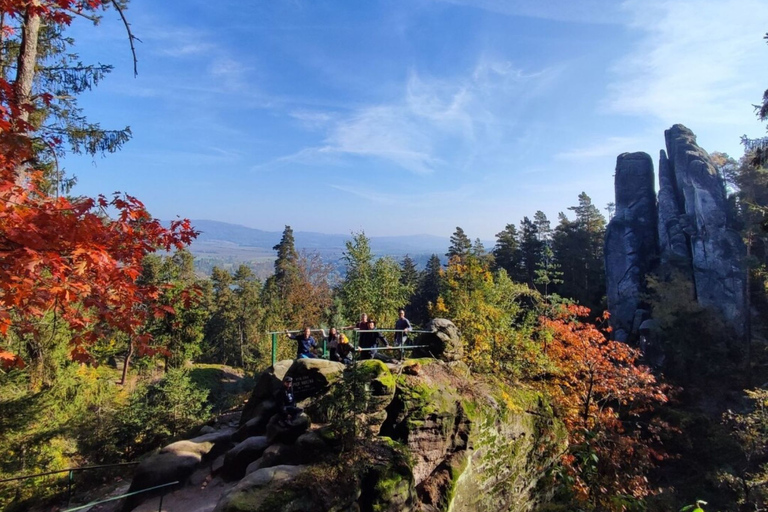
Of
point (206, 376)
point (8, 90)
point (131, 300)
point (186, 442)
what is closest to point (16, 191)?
point (8, 90)

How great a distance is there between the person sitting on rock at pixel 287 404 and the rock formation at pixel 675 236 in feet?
108

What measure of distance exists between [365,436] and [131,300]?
444 cm

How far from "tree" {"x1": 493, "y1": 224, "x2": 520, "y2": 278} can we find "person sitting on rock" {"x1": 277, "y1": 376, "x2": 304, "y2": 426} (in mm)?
40386

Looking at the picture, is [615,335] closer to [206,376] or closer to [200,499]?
[206,376]

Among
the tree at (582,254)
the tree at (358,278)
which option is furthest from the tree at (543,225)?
the tree at (358,278)

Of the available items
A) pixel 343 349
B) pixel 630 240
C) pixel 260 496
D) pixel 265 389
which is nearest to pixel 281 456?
pixel 260 496

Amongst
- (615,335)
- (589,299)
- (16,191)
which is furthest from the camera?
(589,299)

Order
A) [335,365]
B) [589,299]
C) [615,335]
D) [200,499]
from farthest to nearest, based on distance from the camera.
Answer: [589,299] → [615,335] → [335,365] → [200,499]


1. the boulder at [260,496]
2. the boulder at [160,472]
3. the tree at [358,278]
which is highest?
the tree at [358,278]

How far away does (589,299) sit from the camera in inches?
1652

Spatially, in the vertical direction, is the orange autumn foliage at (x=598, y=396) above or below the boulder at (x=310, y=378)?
below

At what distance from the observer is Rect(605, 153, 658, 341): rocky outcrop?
121ft

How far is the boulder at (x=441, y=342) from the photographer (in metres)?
10.6

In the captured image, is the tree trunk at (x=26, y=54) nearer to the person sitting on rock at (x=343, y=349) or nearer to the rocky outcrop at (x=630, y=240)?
the person sitting on rock at (x=343, y=349)
